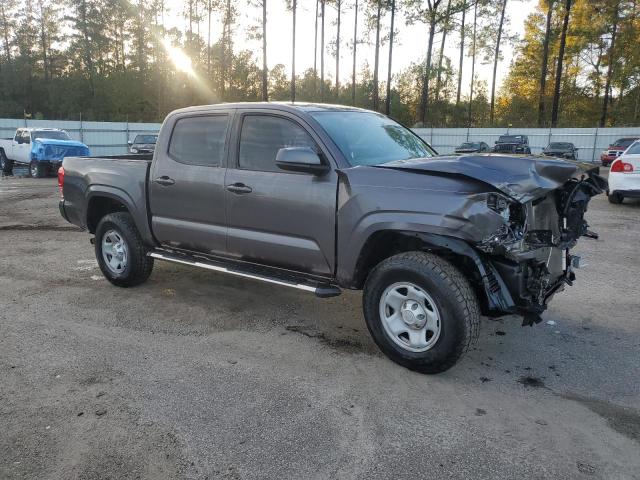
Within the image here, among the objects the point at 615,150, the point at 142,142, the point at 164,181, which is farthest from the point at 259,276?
the point at 615,150

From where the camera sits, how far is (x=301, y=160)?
3.80 m

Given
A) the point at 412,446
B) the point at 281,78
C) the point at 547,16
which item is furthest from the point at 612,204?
the point at 281,78

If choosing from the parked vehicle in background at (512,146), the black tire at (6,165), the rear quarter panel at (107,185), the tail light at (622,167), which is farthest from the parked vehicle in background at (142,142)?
the tail light at (622,167)

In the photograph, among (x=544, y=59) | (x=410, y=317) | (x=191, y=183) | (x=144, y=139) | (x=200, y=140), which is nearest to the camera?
(x=410, y=317)

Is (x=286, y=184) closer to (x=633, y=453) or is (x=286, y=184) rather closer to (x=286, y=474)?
(x=286, y=474)

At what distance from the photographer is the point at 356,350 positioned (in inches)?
161

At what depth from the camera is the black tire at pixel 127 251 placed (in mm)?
5453

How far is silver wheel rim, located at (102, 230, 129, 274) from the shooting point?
563cm

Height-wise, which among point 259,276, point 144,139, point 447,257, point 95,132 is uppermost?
point 95,132

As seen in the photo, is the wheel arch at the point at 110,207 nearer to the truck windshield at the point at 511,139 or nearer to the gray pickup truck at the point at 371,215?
the gray pickup truck at the point at 371,215

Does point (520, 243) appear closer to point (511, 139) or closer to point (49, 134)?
point (49, 134)

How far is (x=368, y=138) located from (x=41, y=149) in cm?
1780

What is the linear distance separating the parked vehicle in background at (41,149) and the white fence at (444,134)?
22.5ft

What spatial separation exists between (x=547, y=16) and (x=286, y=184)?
41.6m
